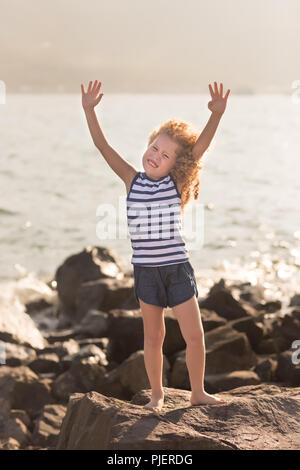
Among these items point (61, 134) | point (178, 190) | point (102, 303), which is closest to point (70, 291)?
point (102, 303)

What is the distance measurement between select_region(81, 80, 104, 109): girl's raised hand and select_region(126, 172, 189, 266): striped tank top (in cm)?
67

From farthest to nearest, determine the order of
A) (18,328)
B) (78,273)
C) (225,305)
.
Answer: (78,273) < (18,328) < (225,305)

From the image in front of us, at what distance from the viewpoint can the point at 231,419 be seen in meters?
4.32

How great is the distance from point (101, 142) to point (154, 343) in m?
1.28

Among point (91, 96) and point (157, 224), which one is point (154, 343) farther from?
point (91, 96)

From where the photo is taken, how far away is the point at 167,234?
14.4 feet

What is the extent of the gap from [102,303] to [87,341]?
1.46m

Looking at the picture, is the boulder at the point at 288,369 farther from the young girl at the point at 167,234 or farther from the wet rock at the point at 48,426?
the young girl at the point at 167,234

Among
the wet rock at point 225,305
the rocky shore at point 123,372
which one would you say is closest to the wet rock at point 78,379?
the rocky shore at point 123,372

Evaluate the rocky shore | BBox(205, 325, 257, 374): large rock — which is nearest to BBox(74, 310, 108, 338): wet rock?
the rocky shore

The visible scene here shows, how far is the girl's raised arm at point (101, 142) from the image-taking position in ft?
15.1

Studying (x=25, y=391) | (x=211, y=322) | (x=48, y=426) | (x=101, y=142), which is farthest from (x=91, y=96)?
(x=211, y=322)

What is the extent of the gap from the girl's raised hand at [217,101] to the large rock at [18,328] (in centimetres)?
632

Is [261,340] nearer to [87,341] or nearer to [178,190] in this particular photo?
[87,341]
